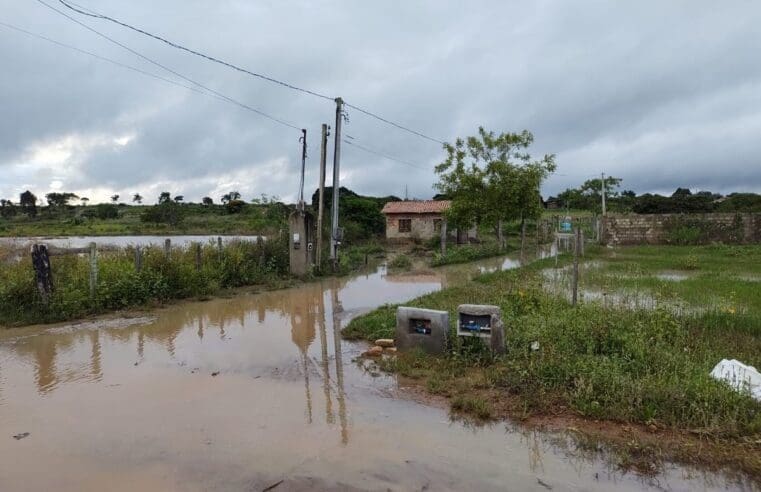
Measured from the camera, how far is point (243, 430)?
4953 mm

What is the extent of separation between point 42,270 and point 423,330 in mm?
8288

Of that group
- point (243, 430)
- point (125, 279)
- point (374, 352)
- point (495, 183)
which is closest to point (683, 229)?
point (495, 183)

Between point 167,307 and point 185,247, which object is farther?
point 185,247

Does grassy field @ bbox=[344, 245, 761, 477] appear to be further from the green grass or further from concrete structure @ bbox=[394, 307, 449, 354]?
concrete structure @ bbox=[394, 307, 449, 354]

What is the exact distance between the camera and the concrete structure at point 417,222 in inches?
1358

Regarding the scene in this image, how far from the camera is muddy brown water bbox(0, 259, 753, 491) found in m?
3.98

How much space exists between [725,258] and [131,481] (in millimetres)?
20946

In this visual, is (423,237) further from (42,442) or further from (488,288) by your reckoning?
(42,442)

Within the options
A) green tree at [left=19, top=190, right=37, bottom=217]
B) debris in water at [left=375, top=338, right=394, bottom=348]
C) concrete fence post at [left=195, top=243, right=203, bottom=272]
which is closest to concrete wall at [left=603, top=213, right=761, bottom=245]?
concrete fence post at [left=195, top=243, right=203, bottom=272]

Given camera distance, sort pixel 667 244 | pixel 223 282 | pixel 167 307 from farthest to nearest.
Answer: pixel 667 244, pixel 223 282, pixel 167 307

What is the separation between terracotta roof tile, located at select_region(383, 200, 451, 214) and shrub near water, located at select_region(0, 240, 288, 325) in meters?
20.1

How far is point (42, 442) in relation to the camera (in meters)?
4.75

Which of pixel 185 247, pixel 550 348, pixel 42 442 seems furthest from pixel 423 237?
pixel 42 442

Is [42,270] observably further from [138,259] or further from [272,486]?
[272,486]
